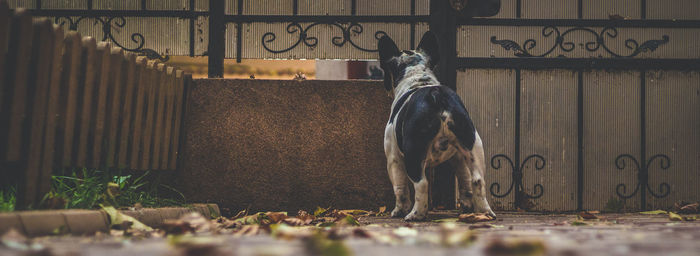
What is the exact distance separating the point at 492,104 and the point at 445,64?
1.68 ft

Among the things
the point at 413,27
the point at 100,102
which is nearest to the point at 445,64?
the point at 413,27

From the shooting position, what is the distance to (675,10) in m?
6.42

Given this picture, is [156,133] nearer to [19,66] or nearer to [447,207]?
[19,66]

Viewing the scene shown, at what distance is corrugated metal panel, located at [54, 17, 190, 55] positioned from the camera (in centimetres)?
637

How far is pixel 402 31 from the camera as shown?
253 inches

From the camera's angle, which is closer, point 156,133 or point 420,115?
point 420,115

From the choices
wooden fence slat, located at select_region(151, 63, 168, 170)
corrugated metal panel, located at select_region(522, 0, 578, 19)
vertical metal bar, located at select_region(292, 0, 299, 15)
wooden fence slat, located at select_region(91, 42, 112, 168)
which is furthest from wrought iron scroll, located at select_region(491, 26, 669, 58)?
wooden fence slat, located at select_region(91, 42, 112, 168)

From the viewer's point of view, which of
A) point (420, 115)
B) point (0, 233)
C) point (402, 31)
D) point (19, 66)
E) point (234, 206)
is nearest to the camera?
point (0, 233)

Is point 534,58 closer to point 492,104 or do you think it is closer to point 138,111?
point 492,104

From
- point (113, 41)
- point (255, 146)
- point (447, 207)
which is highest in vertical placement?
point (113, 41)

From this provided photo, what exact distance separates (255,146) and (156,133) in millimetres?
896

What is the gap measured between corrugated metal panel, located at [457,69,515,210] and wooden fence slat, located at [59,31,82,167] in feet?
10.6

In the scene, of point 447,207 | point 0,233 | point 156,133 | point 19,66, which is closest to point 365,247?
point 0,233

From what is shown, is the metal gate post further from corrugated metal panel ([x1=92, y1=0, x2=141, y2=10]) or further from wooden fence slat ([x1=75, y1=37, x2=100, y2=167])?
wooden fence slat ([x1=75, y1=37, x2=100, y2=167])
